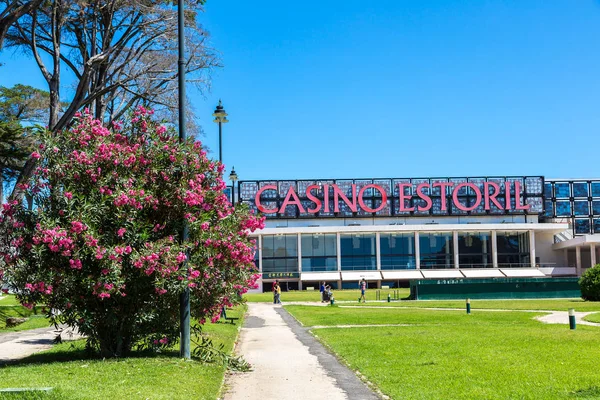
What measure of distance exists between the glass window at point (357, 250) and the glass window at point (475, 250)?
12208 mm

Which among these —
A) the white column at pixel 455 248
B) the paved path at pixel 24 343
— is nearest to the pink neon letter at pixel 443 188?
the white column at pixel 455 248

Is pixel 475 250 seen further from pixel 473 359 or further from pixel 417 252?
pixel 473 359

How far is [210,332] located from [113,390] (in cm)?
1243

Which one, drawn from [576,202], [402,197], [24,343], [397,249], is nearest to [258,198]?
[402,197]

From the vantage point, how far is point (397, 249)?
98.4m

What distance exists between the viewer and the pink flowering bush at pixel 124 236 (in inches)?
543

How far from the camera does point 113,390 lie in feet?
34.6

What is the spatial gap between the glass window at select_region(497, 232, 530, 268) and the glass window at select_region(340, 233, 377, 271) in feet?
59.4

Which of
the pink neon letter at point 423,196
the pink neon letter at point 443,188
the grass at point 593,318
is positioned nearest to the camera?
the grass at point 593,318

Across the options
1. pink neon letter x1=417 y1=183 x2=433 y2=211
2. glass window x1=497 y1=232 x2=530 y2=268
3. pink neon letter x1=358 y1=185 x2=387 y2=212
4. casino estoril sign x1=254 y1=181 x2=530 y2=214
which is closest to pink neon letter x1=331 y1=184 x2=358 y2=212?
casino estoril sign x1=254 y1=181 x2=530 y2=214

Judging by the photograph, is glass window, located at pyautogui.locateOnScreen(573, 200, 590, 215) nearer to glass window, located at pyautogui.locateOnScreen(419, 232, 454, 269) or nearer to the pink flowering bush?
glass window, located at pyautogui.locateOnScreen(419, 232, 454, 269)

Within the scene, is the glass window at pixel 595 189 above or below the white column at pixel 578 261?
above

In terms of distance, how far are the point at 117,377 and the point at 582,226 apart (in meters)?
110

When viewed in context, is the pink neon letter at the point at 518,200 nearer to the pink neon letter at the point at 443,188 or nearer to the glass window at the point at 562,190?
the glass window at the point at 562,190
